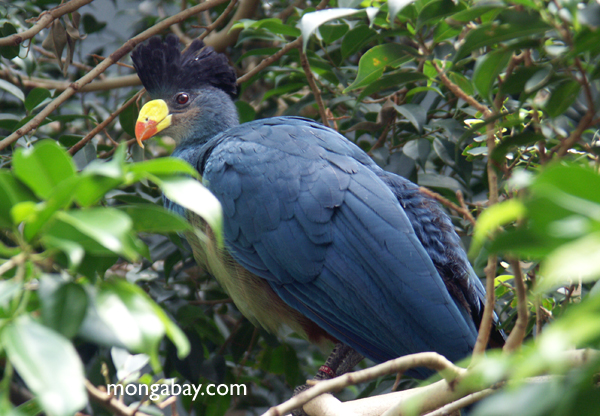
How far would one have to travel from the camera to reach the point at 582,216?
516 millimetres

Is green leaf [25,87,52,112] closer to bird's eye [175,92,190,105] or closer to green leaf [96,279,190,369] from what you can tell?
bird's eye [175,92,190,105]

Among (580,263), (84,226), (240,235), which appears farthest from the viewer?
(240,235)

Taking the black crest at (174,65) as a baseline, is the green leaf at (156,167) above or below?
above

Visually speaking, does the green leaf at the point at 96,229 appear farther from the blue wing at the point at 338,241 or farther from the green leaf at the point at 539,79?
the blue wing at the point at 338,241

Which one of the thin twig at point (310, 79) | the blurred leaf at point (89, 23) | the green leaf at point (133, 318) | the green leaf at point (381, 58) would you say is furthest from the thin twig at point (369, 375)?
the blurred leaf at point (89, 23)

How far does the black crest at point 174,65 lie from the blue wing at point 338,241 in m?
0.57

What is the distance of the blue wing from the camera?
6.20ft

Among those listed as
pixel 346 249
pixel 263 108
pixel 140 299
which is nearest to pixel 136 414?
pixel 140 299

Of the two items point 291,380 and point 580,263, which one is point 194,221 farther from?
point 580,263

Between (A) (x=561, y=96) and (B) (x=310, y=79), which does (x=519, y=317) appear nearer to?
(A) (x=561, y=96)

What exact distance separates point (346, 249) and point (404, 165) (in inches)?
19.8

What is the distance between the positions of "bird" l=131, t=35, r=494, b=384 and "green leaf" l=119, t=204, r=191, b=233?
131cm

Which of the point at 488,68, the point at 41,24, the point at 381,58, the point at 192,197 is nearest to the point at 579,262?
the point at 192,197

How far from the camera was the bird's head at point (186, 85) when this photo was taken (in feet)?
8.48
